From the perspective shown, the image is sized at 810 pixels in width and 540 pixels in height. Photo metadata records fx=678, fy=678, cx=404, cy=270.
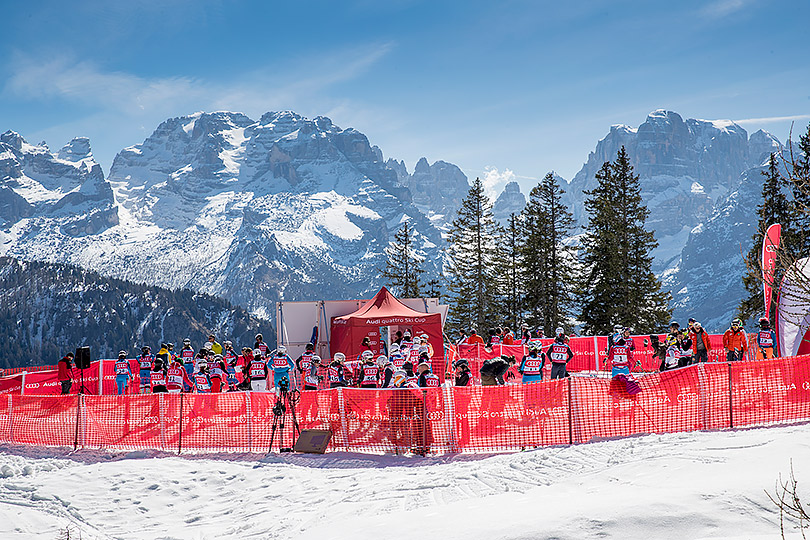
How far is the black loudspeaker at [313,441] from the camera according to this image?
12156 millimetres

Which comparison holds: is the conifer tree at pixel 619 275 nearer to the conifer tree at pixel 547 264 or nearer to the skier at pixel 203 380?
the conifer tree at pixel 547 264

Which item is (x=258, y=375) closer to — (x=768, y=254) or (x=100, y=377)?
(x=100, y=377)

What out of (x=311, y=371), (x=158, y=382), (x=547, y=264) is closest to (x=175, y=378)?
(x=158, y=382)

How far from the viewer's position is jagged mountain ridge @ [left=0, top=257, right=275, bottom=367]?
527 ft

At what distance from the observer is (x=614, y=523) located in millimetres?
6480

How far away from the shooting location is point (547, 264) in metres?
40.3

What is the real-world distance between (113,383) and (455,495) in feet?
56.0

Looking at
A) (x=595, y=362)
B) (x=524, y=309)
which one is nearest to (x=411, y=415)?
(x=595, y=362)

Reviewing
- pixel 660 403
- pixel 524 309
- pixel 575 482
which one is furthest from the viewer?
pixel 524 309

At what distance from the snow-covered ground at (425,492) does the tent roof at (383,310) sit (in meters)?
10.7

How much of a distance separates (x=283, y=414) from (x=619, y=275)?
1110 inches

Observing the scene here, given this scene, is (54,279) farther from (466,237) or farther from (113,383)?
(113,383)

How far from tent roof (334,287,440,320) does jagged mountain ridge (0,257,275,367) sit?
138410 millimetres

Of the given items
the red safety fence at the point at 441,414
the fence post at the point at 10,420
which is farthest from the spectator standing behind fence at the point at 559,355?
the fence post at the point at 10,420
